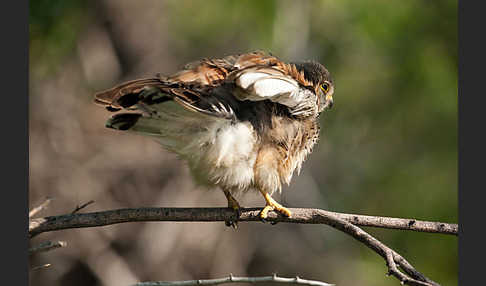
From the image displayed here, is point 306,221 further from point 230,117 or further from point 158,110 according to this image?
point 158,110

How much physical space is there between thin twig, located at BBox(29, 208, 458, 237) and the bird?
270mm

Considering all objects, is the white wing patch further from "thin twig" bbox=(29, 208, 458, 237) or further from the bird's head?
"thin twig" bbox=(29, 208, 458, 237)

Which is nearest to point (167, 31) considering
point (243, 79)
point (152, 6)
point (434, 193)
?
point (152, 6)

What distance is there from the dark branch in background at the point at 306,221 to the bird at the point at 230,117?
0.32 meters

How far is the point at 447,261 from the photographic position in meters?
7.46

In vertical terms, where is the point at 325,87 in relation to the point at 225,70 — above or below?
above

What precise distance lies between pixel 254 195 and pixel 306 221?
4.31 metres

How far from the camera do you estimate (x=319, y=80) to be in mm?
4582

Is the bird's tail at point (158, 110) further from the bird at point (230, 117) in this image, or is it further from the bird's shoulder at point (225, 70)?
the bird's shoulder at point (225, 70)

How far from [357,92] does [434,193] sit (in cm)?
212

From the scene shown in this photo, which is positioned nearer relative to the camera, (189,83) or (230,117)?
(189,83)

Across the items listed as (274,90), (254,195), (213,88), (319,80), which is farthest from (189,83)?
(254,195)

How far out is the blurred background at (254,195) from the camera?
24.3 ft

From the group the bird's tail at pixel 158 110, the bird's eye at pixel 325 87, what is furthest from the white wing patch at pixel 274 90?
the bird's eye at pixel 325 87
